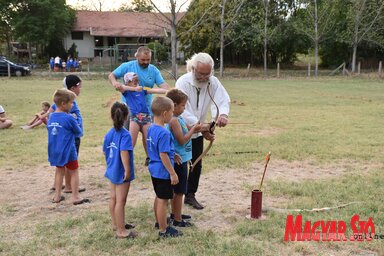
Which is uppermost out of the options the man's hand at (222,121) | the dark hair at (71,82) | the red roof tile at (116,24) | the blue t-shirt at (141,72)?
the red roof tile at (116,24)

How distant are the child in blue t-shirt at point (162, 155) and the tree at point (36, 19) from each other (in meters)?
38.6

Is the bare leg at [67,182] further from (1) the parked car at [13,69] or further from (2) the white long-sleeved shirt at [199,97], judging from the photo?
(1) the parked car at [13,69]

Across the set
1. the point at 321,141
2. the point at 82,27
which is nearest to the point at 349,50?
the point at 82,27

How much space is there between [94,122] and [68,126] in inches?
236

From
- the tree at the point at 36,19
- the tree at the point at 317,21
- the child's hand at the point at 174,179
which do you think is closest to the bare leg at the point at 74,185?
the child's hand at the point at 174,179

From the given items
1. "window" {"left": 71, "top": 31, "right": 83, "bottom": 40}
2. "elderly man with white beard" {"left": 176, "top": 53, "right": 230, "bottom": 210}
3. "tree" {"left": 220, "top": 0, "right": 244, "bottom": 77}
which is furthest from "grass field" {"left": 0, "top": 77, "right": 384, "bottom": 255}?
"window" {"left": 71, "top": 31, "right": 83, "bottom": 40}

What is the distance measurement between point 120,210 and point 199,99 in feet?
4.97

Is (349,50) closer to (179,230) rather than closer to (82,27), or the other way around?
(82,27)

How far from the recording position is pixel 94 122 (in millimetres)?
10812

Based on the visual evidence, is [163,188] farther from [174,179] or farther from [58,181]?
[58,181]

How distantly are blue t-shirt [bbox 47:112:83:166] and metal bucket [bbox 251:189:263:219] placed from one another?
7.30 feet

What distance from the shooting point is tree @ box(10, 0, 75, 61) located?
38.6m

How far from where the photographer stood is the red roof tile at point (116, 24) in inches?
1785

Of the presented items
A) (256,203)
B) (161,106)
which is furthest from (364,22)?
(161,106)
